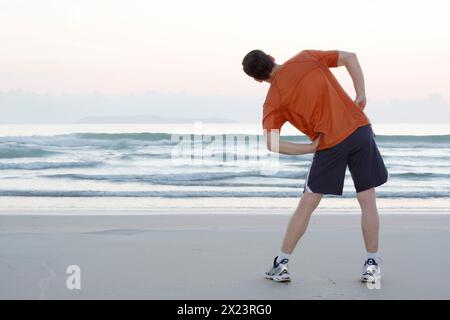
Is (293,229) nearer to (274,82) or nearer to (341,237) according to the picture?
(274,82)

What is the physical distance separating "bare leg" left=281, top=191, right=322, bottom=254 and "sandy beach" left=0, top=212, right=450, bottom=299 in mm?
238

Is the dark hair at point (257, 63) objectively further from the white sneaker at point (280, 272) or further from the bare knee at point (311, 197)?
the white sneaker at point (280, 272)

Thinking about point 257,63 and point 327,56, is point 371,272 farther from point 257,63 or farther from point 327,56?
point 257,63

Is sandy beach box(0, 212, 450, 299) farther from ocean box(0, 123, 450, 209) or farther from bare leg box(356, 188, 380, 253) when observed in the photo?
ocean box(0, 123, 450, 209)

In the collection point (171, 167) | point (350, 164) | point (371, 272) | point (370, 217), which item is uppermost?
point (171, 167)

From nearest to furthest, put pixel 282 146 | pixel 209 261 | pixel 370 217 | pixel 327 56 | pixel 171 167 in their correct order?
1. pixel 282 146
2. pixel 327 56
3. pixel 370 217
4. pixel 209 261
5. pixel 171 167

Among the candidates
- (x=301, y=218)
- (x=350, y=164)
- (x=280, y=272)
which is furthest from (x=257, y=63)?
(x=280, y=272)

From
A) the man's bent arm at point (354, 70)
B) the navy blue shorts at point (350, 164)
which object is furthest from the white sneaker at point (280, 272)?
the man's bent arm at point (354, 70)

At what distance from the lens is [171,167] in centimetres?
2011

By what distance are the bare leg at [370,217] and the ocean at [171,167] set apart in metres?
6.65

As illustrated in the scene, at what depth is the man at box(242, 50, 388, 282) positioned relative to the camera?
3.93 metres

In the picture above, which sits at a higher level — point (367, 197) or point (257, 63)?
point (257, 63)

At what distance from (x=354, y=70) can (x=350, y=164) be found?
542 millimetres
